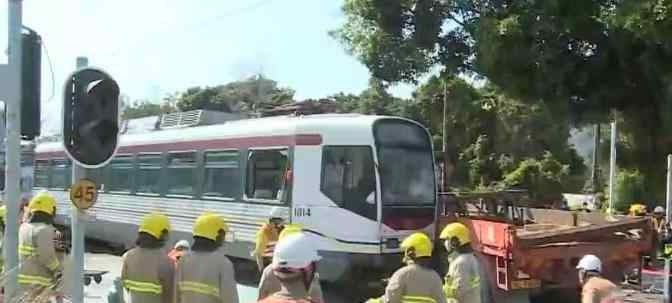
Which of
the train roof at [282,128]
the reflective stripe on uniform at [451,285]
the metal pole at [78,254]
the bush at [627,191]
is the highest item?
the train roof at [282,128]

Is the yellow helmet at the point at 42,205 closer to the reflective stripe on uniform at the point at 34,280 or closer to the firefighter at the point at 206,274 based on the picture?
the reflective stripe on uniform at the point at 34,280

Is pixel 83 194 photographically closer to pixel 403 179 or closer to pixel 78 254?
pixel 78 254

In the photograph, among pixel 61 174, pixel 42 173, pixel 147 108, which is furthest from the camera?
pixel 147 108

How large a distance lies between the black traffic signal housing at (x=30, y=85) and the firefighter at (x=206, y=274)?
1.99 meters

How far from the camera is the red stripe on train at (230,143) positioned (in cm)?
1319

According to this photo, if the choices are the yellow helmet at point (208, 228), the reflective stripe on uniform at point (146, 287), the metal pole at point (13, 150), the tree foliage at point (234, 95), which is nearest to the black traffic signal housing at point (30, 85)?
the metal pole at point (13, 150)

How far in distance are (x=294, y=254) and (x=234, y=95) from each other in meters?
64.4

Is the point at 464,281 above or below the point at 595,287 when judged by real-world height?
below

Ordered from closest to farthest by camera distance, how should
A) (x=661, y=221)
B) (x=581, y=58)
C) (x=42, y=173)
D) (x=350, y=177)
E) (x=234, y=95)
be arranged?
(x=581, y=58)
(x=350, y=177)
(x=661, y=221)
(x=42, y=173)
(x=234, y=95)

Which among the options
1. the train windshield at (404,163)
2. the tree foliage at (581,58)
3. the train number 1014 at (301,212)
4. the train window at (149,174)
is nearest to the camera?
the tree foliage at (581,58)

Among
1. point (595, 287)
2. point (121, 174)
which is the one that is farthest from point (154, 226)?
point (121, 174)

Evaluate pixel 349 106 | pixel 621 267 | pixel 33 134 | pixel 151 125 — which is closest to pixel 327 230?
pixel 621 267

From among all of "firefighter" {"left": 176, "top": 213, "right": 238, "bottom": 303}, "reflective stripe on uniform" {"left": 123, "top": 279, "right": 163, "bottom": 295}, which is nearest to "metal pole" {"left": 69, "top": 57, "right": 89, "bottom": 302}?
"reflective stripe on uniform" {"left": 123, "top": 279, "right": 163, "bottom": 295}

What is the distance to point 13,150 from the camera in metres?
7.04
